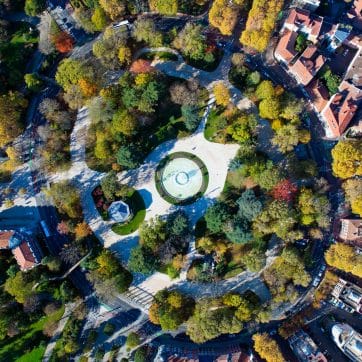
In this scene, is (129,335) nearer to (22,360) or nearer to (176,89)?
(22,360)

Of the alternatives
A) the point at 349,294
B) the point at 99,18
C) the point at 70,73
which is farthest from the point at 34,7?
the point at 349,294

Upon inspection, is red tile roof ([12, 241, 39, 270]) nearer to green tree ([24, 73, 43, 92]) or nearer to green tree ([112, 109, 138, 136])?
green tree ([112, 109, 138, 136])

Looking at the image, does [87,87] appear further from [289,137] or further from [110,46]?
[289,137]

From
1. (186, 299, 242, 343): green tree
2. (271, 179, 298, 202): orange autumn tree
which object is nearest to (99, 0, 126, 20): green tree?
(271, 179, 298, 202): orange autumn tree

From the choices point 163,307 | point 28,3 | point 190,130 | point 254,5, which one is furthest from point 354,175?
point 28,3

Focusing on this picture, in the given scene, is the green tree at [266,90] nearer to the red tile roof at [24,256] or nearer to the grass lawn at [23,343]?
the red tile roof at [24,256]
